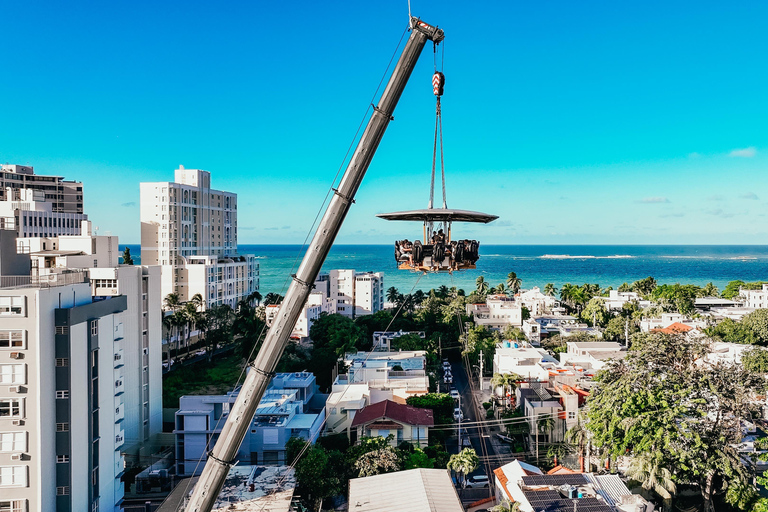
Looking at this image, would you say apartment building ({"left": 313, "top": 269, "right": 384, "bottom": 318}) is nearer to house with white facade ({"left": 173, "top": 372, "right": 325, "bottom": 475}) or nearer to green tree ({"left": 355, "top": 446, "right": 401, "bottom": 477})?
house with white facade ({"left": 173, "top": 372, "right": 325, "bottom": 475})

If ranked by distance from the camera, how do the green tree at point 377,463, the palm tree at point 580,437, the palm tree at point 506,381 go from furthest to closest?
1. the palm tree at point 506,381
2. the palm tree at point 580,437
3. the green tree at point 377,463

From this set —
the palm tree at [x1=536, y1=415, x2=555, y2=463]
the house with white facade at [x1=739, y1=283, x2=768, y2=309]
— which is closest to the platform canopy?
the palm tree at [x1=536, y1=415, x2=555, y2=463]

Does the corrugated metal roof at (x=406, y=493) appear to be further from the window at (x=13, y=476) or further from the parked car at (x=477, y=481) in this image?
the window at (x=13, y=476)

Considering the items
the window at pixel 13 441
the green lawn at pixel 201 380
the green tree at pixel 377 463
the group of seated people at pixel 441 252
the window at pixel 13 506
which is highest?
the group of seated people at pixel 441 252

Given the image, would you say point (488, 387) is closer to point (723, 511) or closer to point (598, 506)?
point (723, 511)

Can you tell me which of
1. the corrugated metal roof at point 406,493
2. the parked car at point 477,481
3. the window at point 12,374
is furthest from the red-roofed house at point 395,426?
the window at point 12,374

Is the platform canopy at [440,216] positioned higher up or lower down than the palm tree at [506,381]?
higher up

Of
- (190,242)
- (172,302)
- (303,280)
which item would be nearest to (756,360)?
(303,280)
